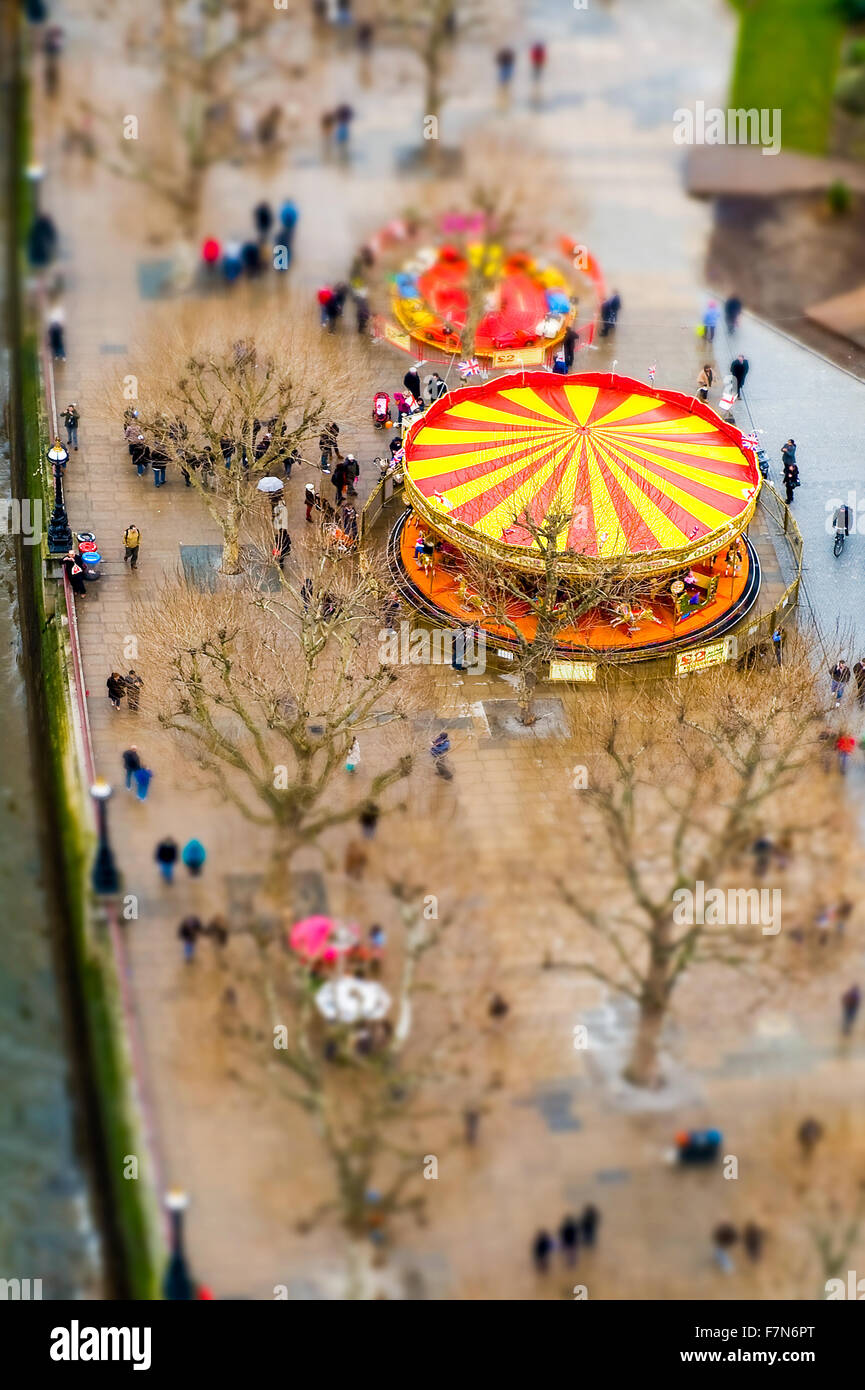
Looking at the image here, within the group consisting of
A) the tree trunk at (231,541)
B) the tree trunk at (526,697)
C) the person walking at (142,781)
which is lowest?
the person walking at (142,781)

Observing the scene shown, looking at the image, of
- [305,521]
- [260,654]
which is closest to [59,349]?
[305,521]

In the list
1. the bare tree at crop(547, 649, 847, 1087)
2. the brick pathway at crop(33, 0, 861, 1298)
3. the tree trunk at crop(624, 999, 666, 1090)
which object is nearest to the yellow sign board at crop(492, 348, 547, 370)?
Answer: the brick pathway at crop(33, 0, 861, 1298)

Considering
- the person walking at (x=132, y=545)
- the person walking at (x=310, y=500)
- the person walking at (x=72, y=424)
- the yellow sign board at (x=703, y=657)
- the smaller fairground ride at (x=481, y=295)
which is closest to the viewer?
the yellow sign board at (x=703, y=657)

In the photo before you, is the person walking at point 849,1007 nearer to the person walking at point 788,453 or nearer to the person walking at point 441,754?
the person walking at point 441,754

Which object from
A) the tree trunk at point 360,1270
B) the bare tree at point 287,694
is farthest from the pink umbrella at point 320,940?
the tree trunk at point 360,1270

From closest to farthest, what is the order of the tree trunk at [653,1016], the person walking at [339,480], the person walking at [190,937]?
the tree trunk at [653,1016]
the person walking at [190,937]
the person walking at [339,480]

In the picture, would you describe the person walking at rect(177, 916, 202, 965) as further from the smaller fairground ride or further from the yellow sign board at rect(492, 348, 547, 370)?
the yellow sign board at rect(492, 348, 547, 370)

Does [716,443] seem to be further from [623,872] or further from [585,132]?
[585,132]
